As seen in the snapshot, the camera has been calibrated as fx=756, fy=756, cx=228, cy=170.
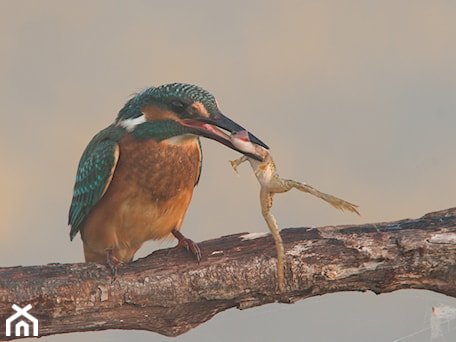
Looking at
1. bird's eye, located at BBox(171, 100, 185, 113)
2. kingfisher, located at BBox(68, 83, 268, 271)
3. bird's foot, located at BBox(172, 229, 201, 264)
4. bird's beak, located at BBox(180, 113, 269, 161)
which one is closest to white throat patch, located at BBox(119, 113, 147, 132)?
kingfisher, located at BBox(68, 83, 268, 271)

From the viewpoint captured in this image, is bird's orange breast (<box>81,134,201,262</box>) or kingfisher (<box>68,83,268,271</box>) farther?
bird's orange breast (<box>81,134,201,262</box>)

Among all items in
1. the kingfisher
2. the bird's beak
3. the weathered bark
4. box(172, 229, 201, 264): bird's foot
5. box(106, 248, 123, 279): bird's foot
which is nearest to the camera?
the bird's beak

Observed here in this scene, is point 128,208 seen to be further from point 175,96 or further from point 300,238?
point 300,238

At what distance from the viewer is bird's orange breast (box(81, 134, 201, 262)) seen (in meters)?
6.17

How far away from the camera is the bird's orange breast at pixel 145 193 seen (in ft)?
20.2

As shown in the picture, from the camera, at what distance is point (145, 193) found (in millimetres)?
6195

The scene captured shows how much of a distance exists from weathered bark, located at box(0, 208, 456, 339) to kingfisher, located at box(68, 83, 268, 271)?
0.29 meters

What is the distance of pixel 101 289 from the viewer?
5.58 metres

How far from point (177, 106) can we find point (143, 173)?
655 millimetres

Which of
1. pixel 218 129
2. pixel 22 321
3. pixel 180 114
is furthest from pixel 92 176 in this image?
pixel 22 321

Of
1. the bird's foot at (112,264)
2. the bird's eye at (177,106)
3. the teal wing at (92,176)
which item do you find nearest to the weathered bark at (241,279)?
the bird's foot at (112,264)

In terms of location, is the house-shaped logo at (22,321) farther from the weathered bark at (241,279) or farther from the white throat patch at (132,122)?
the white throat patch at (132,122)

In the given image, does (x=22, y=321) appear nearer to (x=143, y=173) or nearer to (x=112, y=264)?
(x=112, y=264)

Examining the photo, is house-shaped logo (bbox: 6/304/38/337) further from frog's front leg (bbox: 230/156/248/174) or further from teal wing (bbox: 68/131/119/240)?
frog's front leg (bbox: 230/156/248/174)
